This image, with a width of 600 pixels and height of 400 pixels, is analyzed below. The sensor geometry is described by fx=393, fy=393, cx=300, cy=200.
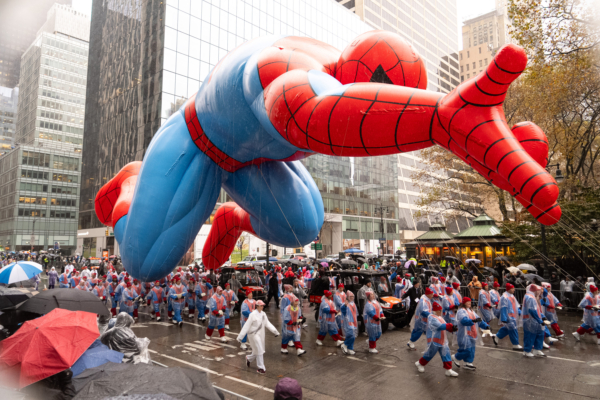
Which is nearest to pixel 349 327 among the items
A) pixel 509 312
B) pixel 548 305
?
pixel 509 312

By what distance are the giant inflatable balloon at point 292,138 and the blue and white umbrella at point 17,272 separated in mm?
5044

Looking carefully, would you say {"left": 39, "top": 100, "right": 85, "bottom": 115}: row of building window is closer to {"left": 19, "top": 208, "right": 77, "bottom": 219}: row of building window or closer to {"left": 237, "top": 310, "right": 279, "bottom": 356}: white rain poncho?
{"left": 19, "top": 208, "right": 77, "bottom": 219}: row of building window

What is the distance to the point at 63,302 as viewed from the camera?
5.26 meters

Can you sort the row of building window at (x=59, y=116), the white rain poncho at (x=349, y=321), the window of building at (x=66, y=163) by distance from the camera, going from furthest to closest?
the window of building at (x=66, y=163) < the row of building window at (x=59, y=116) < the white rain poncho at (x=349, y=321)

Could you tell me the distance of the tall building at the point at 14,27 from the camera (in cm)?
156

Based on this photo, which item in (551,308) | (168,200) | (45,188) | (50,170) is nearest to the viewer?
(168,200)

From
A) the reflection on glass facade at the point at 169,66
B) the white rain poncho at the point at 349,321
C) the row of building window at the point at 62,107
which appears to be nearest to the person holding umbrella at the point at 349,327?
the white rain poncho at the point at 349,321

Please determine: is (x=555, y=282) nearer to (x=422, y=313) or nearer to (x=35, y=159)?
(x=422, y=313)

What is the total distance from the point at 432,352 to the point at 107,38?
49594 millimetres

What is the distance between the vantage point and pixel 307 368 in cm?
784

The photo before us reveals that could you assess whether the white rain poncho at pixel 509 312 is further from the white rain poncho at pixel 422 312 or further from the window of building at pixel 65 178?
the window of building at pixel 65 178

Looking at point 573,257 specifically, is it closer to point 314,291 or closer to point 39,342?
point 314,291

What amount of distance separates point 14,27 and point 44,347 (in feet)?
9.79

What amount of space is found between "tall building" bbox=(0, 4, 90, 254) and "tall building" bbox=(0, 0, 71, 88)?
5347 cm
